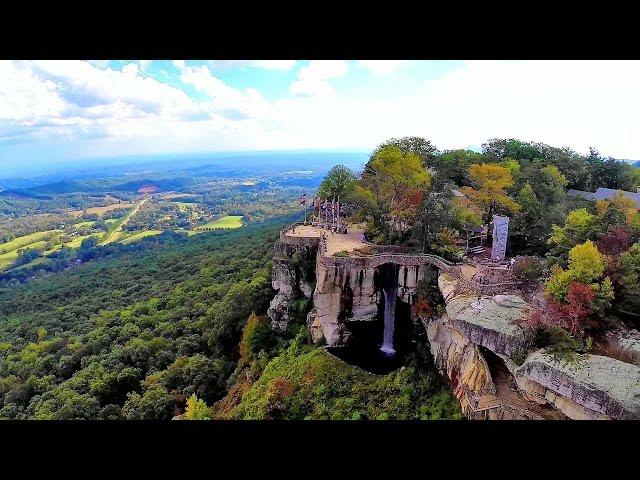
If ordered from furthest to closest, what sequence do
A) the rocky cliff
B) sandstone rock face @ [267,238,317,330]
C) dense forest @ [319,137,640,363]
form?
sandstone rock face @ [267,238,317,330]
dense forest @ [319,137,640,363]
the rocky cliff

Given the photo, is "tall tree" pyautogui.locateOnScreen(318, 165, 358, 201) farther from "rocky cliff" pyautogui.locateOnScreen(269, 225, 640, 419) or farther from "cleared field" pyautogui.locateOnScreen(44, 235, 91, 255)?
"cleared field" pyautogui.locateOnScreen(44, 235, 91, 255)

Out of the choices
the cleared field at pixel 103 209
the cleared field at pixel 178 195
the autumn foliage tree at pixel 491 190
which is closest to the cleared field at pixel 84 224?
the cleared field at pixel 103 209

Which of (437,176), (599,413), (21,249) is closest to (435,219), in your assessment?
(437,176)

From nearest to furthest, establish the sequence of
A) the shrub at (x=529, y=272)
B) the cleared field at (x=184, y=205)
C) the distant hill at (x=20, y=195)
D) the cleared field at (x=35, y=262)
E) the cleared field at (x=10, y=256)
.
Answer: the shrub at (x=529, y=272) < the cleared field at (x=35, y=262) < the cleared field at (x=10, y=256) < the cleared field at (x=184, y=205) < the distant hill at (x=20, y=195)

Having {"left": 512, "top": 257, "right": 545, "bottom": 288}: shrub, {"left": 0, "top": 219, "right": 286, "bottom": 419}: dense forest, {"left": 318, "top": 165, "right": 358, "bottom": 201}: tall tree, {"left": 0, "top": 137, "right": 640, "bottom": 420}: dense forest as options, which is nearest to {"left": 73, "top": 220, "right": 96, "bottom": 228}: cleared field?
{"left": 0, "top": 219, "right": 286, "bottom": 419}: dense forest

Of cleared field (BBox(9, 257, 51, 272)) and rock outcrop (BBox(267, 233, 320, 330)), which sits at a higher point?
rock outcrop (BBox(267, 233, 320, 330))

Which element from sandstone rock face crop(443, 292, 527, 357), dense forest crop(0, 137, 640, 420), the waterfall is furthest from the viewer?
the waterfall

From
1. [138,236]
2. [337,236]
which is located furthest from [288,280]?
[138,236]

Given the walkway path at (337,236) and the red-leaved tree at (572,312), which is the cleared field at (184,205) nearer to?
the walkway path at (337,236)
